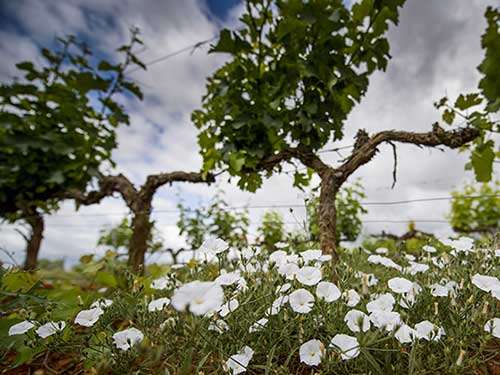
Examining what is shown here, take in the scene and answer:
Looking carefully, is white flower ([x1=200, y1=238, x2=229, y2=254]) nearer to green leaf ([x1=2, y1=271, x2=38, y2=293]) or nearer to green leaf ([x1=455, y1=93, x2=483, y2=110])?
green leaf ([x1=2, y1=271, x2=38, y2=293])

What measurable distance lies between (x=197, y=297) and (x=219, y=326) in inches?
15.1

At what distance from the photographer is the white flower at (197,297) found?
658mm

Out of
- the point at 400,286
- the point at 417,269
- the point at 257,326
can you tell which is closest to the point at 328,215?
the point at 417,269

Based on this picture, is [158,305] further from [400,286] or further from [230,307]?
[400,286]

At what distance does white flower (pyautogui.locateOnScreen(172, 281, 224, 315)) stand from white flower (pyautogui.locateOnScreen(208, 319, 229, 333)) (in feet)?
0.99

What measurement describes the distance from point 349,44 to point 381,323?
2124 millimetres

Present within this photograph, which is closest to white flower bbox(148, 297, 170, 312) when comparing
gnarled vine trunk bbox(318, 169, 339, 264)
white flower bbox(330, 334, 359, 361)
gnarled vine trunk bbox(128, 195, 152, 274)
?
white flower bbox(330, 334, 359, 361)

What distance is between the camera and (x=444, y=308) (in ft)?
4.00

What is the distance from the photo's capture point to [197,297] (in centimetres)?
72

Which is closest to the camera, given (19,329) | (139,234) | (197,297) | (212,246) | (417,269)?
(197,297)

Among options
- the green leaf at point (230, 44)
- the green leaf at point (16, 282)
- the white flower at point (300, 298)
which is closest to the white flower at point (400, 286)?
the white flower at point (300, 298)

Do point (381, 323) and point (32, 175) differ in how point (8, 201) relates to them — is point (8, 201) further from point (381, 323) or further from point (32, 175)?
point (381, 323)

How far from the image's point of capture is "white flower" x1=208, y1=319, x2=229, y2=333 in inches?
39.2

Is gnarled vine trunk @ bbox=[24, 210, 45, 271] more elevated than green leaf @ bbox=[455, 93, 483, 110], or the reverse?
green leaf @ bbox=[455, 93, 483, 110]
